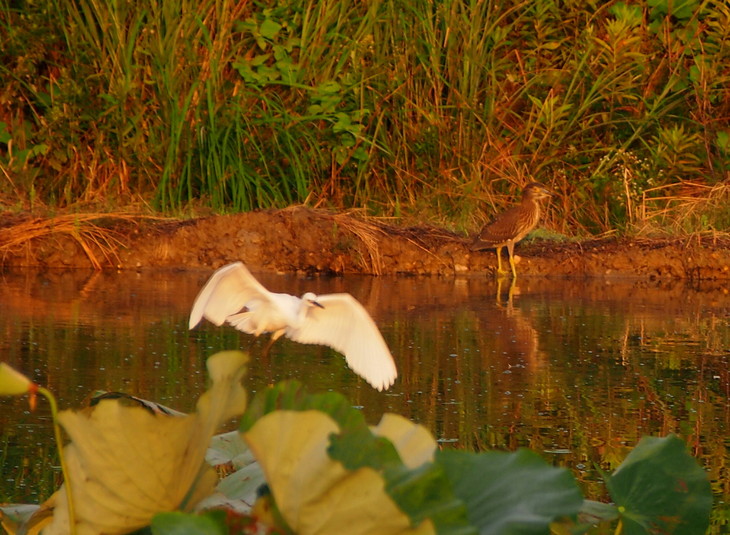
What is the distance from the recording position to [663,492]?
1.85 m

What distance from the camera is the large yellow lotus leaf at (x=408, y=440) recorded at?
64.5 inches

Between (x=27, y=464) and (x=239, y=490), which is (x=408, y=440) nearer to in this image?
(x=239, y=490)

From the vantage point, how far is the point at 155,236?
30.9ft

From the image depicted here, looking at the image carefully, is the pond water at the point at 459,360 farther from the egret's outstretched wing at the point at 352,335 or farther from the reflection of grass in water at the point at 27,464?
the egret's outstretched wing at the point at 352,335

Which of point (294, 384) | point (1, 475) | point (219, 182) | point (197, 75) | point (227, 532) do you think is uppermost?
point (197, 75)

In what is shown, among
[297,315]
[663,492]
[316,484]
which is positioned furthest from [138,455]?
[297,315]

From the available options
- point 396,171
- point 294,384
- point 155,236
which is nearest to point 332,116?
point 396,171

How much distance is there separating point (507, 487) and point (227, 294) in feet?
12.6

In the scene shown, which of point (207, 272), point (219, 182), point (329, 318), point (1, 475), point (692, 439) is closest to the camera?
point (1, 475)

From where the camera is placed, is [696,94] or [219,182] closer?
[219,182]

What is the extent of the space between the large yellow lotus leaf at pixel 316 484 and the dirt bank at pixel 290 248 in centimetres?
784

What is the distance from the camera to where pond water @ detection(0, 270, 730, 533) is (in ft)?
14.4

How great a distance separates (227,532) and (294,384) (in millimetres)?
188

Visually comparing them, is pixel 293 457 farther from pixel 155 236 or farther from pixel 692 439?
pixel 155 236
